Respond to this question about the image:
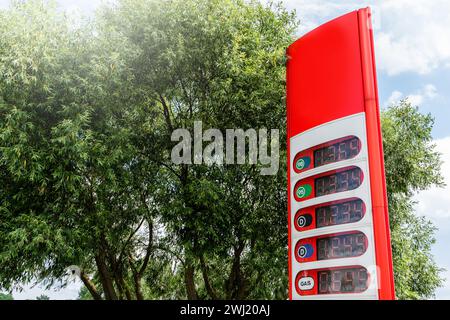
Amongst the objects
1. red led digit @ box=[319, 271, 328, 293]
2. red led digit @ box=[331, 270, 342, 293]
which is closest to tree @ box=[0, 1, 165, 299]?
red led digit @ box=[319, 271, 328, 293]

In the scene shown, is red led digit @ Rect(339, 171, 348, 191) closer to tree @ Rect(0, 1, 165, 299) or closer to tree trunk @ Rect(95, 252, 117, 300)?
tree @ Rect(0, 1, 165, 299)

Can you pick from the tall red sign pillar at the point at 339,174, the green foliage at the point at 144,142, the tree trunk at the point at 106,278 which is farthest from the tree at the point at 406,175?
the tree trunk at the point at 106,278

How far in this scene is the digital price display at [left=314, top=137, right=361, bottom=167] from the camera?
7137 mm

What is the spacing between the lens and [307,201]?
24.7 feet

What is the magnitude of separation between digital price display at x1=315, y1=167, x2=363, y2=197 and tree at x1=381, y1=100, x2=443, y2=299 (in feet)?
18.1

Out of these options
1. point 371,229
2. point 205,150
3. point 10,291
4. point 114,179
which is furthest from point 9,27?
point 371,229


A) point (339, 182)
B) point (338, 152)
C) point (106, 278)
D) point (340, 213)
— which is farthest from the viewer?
point (106, 278)

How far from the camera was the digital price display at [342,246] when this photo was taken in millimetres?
6723

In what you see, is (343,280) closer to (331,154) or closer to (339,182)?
(339,182)

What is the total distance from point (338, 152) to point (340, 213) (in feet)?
3.26

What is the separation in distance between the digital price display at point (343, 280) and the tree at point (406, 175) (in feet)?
18.3

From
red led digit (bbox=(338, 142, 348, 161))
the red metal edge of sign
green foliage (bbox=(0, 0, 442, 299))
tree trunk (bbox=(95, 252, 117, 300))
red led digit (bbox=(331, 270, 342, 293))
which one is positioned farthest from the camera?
tree trunk (bbox=(95, 252, 117, 300))

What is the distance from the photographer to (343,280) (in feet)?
22.3

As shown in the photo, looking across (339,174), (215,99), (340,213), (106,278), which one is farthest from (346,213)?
(106,278)
